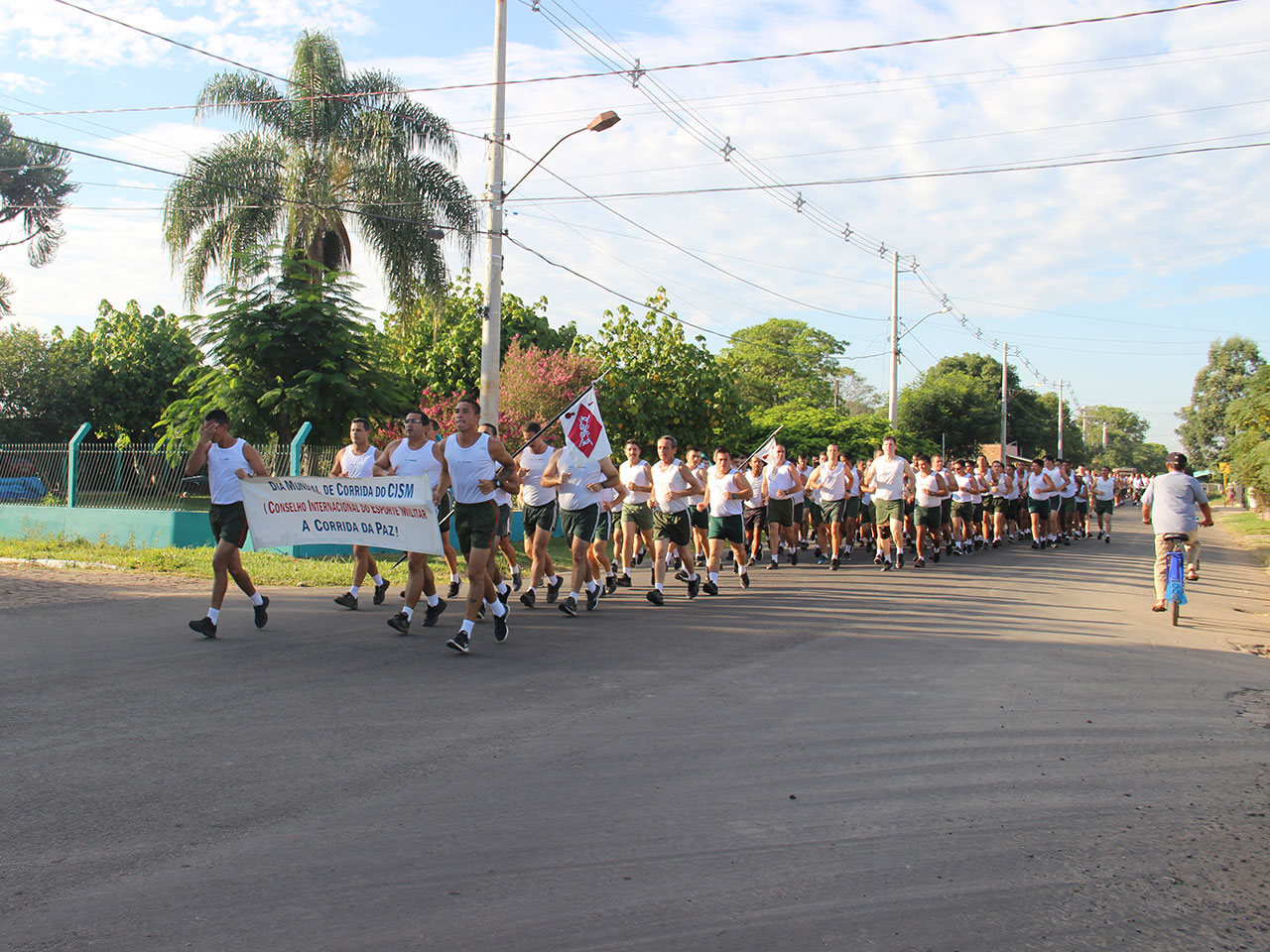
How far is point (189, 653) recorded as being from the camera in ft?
27.2

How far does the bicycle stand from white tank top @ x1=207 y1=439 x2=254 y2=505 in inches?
377

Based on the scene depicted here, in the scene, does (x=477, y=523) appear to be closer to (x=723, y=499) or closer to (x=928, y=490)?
(x=723, y=499)

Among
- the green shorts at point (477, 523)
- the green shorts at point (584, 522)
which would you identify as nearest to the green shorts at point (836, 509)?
the green shorts at point (584, 522)

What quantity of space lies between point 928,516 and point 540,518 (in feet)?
31.1

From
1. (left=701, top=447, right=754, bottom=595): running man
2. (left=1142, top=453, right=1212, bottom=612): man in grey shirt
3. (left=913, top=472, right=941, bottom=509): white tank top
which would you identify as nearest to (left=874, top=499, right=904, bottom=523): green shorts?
(left=913, top=472, right=941, bottom=509): white tank top

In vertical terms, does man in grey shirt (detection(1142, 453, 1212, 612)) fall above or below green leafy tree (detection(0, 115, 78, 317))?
below

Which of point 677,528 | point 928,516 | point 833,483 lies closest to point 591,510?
point 677,528

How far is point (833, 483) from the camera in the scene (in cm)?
1728

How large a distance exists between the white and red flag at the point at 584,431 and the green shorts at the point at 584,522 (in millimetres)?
538

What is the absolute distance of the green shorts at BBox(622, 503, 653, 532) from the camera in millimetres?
12547

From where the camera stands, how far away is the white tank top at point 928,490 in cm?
1828

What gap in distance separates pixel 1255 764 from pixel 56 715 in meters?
6.86

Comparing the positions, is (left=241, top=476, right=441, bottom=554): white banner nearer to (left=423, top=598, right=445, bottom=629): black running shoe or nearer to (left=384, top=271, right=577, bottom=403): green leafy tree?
(left=423, top=598, right=445, bottom=629): black running shoe

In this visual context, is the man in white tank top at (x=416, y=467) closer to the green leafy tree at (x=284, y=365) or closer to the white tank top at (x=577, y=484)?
the white tank top at (x=577, y=484)
